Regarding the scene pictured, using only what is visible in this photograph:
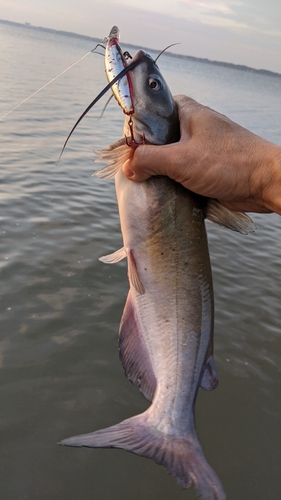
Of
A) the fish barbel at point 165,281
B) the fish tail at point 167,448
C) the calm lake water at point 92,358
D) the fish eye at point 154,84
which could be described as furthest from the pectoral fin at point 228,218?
the calm lake water at point 92,358

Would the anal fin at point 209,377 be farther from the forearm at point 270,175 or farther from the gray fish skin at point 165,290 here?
the forearm at point 270,175

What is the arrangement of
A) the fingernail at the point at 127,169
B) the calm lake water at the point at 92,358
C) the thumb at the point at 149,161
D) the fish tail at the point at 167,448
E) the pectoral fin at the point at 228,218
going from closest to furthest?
the fish tail at the point at 167,448 < the thumb at the point at 149,161 < the fingernail at the point at 127,169 < the pectoral fin at the point at 228,218 < the calm lake water at the point at 92,358

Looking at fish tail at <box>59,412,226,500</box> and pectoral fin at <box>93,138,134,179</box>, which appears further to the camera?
pectoral fin at <box>93,138,134,179</box>

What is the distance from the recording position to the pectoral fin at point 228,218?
254 centimetres

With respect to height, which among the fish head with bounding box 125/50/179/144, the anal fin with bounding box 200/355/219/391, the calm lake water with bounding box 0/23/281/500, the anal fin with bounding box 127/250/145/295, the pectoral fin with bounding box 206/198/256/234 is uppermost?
the fish head with bounding box 125/50/179/144

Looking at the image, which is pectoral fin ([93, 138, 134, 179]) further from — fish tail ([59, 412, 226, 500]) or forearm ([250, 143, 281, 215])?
fish tail ([59, 412, 226, 500])

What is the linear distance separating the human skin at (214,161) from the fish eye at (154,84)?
0.27 meters

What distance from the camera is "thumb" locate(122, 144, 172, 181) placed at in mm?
2287

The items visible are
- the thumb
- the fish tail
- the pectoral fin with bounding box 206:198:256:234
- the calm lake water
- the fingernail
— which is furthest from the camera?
the calm lake water

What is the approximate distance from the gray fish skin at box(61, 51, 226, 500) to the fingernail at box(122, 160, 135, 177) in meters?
0.08

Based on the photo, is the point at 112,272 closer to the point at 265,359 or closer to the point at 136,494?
the point at 265,359

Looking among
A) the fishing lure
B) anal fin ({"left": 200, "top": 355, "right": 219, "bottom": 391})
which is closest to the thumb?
the fishing lure

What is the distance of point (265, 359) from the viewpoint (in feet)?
15.3

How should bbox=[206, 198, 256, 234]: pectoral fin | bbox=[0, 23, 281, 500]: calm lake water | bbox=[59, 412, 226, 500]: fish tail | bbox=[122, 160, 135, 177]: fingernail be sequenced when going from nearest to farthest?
bbox=[59, 412, 226, 500]: fish tail
bbox=[122, 160, 135, 177]: fingernail
bbox=[206, 198, 256, 234]: pectoral fin
bbox=[0, 23, 281, 500]: calm lake water
